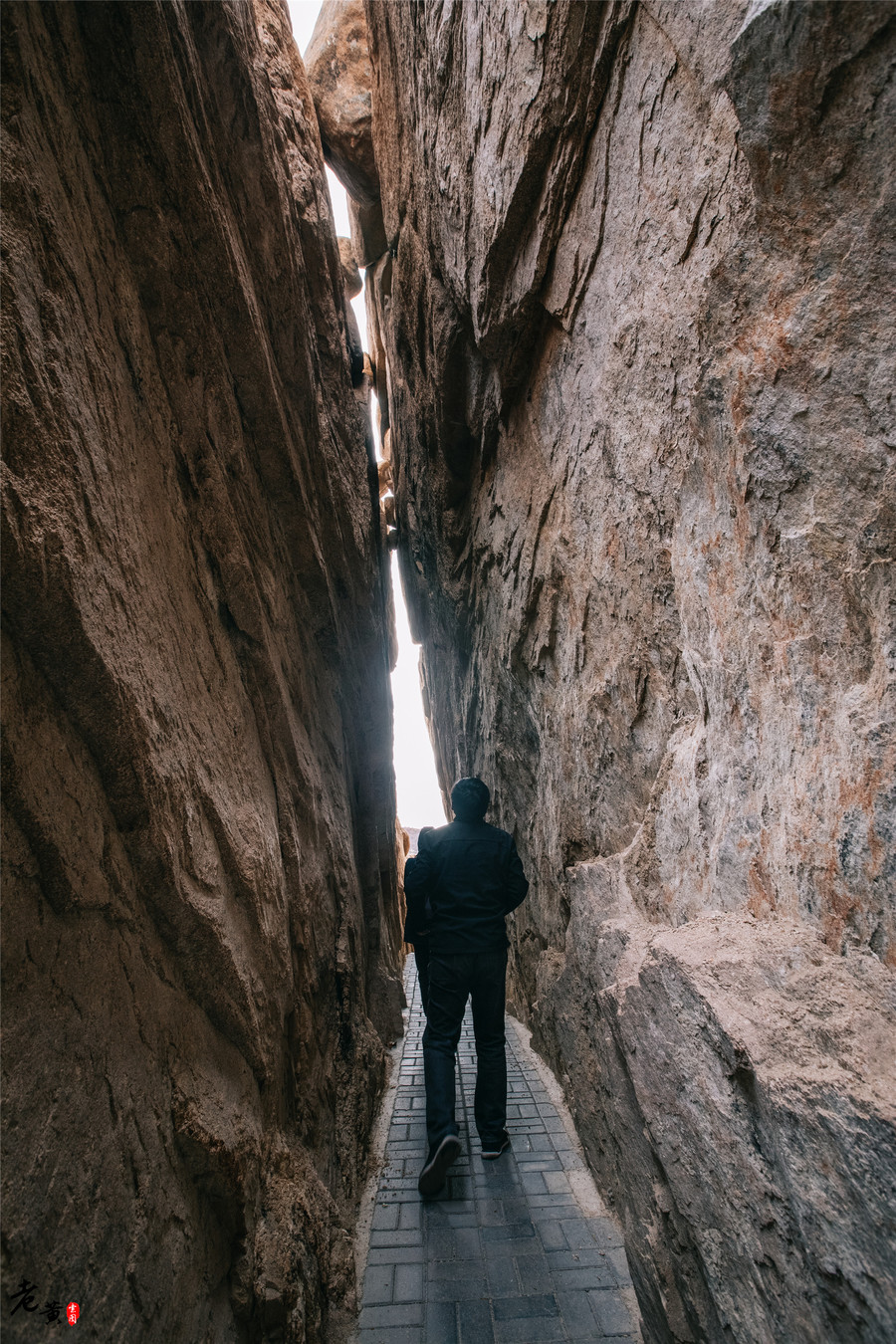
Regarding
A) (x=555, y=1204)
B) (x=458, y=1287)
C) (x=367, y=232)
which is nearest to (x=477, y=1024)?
(x=555, y=1204)

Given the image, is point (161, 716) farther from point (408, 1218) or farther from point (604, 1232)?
point (604, 1232)

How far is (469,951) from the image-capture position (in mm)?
3963

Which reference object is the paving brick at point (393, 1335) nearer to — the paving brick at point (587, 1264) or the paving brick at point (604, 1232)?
the paving brick at point (587, 1264)

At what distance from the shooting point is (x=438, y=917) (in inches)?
161

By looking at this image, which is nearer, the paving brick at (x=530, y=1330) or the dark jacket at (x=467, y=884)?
the paving brick at (x=530, y=1330)

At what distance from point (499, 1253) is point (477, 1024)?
3.84 ft

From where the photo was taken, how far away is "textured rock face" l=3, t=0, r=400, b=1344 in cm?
149

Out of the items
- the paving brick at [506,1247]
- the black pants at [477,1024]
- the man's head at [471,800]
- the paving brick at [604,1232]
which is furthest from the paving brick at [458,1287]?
the man's head at [471,800]

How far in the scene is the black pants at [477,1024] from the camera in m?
3.77

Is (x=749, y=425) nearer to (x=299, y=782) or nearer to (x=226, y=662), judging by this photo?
(x=226, y=662)

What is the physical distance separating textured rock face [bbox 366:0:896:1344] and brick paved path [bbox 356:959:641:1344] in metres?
0.26

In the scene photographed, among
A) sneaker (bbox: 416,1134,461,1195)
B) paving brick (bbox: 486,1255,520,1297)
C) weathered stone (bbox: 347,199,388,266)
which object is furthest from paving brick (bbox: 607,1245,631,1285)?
weathered stone (bbox: 347,199,388,266)

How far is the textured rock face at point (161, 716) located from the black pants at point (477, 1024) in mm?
595

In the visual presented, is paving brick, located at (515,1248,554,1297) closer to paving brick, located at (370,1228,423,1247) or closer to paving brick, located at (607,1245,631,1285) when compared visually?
paving brick, located at (607,1245,631,1285)
